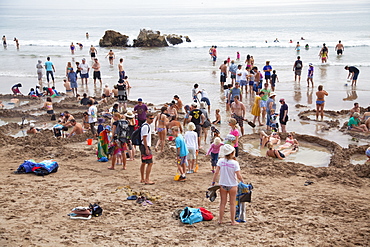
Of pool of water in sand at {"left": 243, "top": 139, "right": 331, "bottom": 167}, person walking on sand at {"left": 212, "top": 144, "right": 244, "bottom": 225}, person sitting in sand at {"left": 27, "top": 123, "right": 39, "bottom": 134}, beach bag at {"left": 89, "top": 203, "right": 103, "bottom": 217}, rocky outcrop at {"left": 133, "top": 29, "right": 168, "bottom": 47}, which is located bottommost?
pool of water in sand at {"left": 243, "top": 139, "right": 331, "bottom": 167}

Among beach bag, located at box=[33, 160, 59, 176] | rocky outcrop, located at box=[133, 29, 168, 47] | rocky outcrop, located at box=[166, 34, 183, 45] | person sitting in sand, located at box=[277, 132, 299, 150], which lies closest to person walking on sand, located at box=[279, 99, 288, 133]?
person sitting in sand, located at box=[277, 132, 299, 150]

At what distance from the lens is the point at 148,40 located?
154ft

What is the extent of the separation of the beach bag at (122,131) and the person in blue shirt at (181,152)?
1.45 m

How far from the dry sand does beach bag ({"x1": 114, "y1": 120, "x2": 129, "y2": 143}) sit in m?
0.87

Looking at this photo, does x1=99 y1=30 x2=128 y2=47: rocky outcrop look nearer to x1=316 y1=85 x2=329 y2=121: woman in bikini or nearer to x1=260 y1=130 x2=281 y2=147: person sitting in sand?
x1=316 y1=85 x2=329 y2=121: woman in bikini

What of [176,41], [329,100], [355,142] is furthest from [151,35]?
[355,142]

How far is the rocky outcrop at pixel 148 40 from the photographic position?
46719 millimetres

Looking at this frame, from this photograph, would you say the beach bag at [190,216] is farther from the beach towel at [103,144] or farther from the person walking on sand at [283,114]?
the person walking on sand at [283,114]

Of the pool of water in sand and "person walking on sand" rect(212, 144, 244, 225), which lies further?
the pool of water in sand

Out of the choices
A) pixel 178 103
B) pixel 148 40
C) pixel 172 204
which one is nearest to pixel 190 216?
pixel 172 204

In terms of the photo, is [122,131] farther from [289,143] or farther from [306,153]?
[306,153]

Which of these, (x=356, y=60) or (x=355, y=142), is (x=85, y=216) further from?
(x=356, y=60)

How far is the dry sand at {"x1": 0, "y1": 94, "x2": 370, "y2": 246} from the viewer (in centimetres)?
646

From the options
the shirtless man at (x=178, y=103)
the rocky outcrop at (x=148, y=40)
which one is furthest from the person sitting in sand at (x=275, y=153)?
the rocky outcrop at (x=148, y=40)
